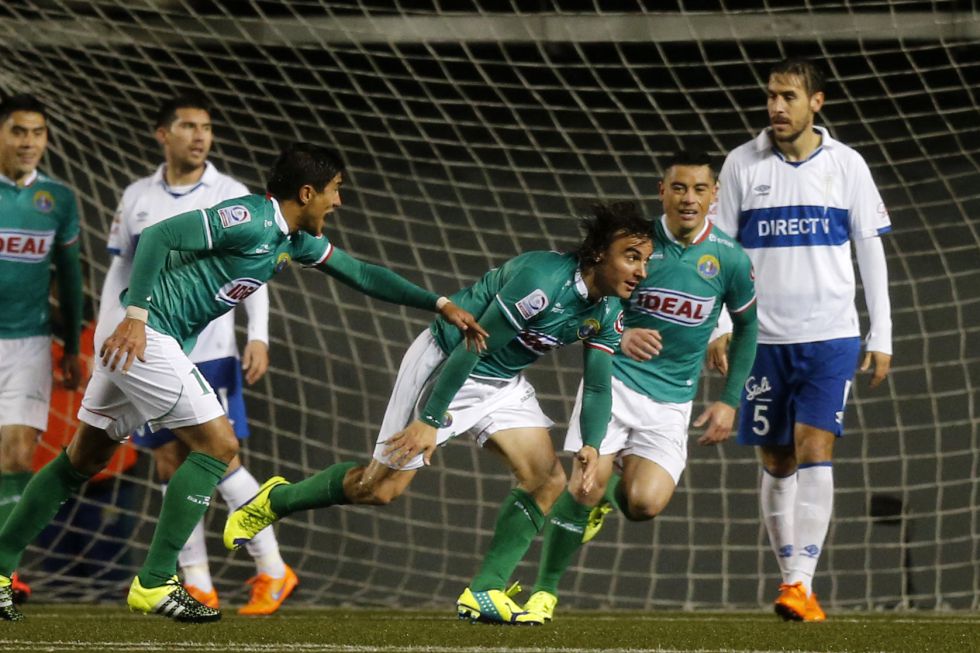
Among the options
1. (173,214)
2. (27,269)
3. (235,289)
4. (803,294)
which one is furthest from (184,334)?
(803,294)

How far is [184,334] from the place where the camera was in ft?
13.0

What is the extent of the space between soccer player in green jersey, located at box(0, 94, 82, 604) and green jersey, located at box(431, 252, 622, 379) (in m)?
1.37

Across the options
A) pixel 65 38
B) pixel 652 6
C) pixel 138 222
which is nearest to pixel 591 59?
pixel 652 6

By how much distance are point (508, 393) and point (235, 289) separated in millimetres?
813

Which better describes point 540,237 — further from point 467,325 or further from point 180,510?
point 180,510

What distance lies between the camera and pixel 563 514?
4336mm

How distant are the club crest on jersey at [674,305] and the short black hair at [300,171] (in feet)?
3.34

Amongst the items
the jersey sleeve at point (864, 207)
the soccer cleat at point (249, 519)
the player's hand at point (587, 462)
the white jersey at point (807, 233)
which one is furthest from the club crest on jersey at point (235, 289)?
the jersey sleeve at point (864, 207)

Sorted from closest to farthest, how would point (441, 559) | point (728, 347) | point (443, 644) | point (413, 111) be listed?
1. point (443, 644)
2. point (728, 347)
3. point (441, 559)
4. point (413, 111)

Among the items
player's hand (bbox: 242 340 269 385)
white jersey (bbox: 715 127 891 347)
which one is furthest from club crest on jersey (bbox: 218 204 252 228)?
white jersey (bbox: 715 127 891 347)

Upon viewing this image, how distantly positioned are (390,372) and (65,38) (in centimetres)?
199

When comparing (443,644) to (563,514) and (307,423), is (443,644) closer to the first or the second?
(563,514)

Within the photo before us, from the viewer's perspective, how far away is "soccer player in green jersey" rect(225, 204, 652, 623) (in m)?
3.96

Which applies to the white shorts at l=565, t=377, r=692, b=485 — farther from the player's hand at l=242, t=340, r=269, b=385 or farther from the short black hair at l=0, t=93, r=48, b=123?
the short black hair at l=0, t=93, r=48, b=123
